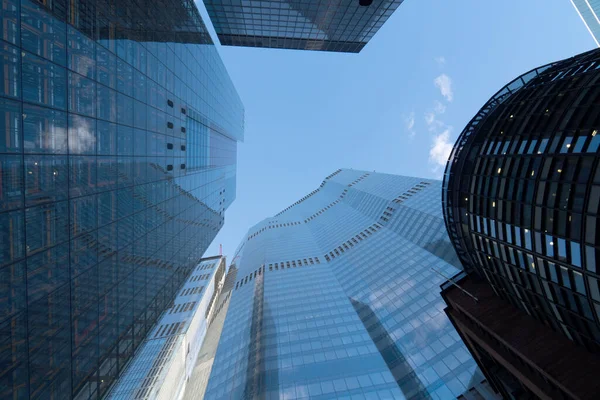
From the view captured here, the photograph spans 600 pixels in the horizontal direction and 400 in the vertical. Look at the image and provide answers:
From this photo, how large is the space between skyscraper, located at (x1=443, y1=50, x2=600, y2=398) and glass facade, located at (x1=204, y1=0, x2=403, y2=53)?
2693 centimetres

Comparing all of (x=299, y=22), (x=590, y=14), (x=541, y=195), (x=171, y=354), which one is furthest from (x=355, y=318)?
(x=590, y=14)

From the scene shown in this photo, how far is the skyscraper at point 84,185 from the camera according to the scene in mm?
10547

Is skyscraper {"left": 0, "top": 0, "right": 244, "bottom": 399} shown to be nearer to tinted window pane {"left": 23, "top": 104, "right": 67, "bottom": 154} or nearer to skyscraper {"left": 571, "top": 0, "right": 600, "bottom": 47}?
tinted window pane {"left": 23, "top": 104, "right": 67, "bottom": 154}

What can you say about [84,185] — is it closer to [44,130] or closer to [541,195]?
[44,130]

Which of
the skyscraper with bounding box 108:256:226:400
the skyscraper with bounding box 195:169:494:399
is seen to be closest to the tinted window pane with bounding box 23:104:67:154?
the skyscraper with bounding box 195:169:494:399

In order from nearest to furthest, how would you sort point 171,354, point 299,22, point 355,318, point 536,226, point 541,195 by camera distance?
point 541,195, point 536,226, point 299,22, point 355,318, point 171,354

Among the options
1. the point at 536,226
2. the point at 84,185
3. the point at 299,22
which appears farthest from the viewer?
the point at 299,22

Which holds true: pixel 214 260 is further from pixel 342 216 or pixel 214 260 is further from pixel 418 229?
pixel 418 229

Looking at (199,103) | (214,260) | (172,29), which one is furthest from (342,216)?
(172,29)

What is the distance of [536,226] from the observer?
2275cm

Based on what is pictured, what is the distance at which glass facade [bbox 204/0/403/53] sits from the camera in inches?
1847

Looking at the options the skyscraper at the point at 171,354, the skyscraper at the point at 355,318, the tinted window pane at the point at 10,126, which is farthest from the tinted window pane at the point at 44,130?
the skyscraper at the point at 171,354

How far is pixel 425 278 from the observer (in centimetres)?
7281

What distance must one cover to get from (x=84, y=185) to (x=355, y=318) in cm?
6525
